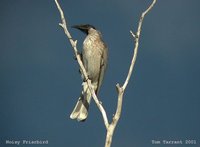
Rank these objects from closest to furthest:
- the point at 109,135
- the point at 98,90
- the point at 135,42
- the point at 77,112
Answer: the point at 109,135, the point at 135,42, the point at 77,112, the point at 98,90

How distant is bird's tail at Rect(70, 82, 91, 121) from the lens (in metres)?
10.9

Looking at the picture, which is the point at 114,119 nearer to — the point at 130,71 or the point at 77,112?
the point at 130,71

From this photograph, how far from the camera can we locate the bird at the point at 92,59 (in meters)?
11.5

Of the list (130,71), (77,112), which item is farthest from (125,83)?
(77,112)

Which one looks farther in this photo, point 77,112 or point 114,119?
point 77,112

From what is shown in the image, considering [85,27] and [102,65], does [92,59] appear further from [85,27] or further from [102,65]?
[85,27]

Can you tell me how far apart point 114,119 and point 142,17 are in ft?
5.97

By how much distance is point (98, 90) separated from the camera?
1180cm

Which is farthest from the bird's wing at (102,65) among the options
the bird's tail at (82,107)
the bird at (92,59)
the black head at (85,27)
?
the black head at (85,27)

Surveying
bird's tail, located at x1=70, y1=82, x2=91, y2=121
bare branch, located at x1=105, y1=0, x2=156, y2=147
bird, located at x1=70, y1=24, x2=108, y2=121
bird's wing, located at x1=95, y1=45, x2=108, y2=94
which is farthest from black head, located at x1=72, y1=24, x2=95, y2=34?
bare branch, located at x1=105, y1=0, x2=156, y2=147

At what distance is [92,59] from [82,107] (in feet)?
3.62

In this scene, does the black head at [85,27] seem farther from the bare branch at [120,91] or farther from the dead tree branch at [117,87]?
the bare branch at [120,91]

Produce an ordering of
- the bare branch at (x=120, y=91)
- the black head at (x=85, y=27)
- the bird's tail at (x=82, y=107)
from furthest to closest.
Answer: the black head at (x=85, y=27)
the bird's tail at (x=82, y=107)
the bare branch at (x=120, y=91)

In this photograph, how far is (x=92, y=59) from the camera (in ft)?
38.1
